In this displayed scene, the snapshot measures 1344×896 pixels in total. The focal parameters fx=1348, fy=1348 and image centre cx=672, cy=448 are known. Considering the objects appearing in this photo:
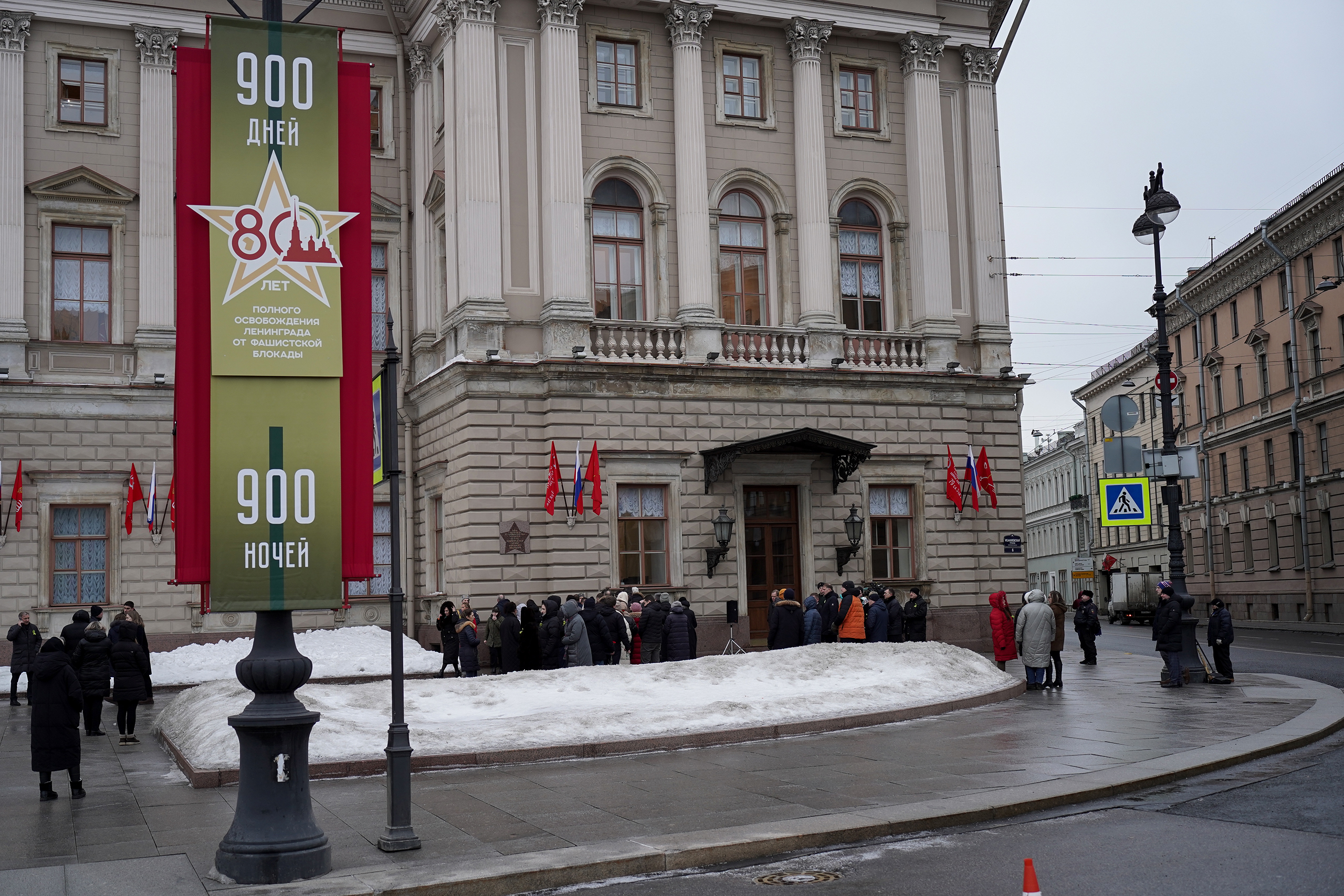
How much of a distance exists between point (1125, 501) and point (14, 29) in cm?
2704

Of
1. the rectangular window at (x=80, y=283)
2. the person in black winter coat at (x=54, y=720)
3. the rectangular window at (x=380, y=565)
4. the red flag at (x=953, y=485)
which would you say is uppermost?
the rectangular window at (x=80, y=283)

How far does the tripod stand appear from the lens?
2869cm

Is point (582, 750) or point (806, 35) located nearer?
point (582, 750)

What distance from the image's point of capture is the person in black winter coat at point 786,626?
24953 millimetres

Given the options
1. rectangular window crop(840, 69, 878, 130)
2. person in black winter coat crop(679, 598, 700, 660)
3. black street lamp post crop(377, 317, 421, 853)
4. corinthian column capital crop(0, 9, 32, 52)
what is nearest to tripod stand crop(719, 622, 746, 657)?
person in black winter coat crop(679, 598, 700, 660)

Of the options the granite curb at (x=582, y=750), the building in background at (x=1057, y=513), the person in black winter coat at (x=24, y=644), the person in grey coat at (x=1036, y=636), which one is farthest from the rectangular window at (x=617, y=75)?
the building in background at (x=1057, y=513)

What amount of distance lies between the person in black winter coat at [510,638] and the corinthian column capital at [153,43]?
1761 cm

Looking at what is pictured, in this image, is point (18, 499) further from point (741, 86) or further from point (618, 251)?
point (741, 86)

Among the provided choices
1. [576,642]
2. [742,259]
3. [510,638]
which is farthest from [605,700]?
[742,259]

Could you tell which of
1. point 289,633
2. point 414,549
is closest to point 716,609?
point 414,549

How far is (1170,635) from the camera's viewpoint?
22203mm

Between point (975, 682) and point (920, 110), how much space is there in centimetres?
1841

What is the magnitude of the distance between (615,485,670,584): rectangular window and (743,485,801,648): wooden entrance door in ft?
7.18

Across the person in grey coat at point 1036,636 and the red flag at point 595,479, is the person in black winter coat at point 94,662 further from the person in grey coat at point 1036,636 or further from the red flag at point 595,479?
the person in grey coat at point 1036,636
